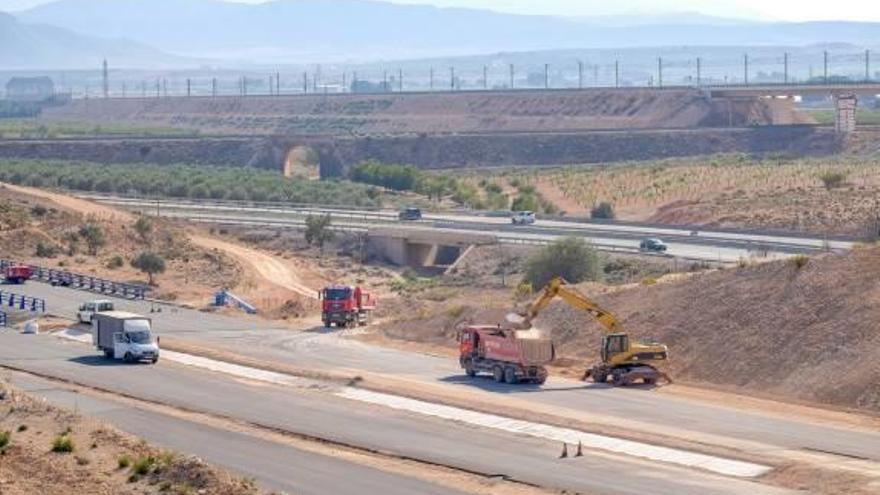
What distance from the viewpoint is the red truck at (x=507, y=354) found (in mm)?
55281

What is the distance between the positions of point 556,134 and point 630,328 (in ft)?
371

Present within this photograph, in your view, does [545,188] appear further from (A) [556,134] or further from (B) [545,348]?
(B) [545,348]

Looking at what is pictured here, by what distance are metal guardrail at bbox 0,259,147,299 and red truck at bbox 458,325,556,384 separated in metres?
27.0

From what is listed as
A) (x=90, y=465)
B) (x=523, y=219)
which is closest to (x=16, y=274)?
(x=523, y=219)

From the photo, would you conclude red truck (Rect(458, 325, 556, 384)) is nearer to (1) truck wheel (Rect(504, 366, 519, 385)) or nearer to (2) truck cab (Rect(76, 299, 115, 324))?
(1) truck wheel (Rect(504, 366, 519, 385))

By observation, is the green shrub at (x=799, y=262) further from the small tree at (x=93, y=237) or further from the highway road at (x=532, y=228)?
the small tree at (x=93, y=237)

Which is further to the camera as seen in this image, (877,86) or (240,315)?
(877,86)

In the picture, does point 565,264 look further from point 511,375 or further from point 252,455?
point 252,455

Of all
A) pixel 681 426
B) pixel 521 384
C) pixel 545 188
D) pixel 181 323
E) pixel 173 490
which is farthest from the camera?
pixel 545 188

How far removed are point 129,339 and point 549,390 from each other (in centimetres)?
1402

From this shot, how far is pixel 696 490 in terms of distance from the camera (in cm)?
3934

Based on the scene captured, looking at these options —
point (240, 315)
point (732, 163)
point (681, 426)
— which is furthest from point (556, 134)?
point (681, 426)

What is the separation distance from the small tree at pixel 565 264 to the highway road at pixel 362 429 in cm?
2178

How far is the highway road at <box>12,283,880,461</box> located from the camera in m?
45.7
